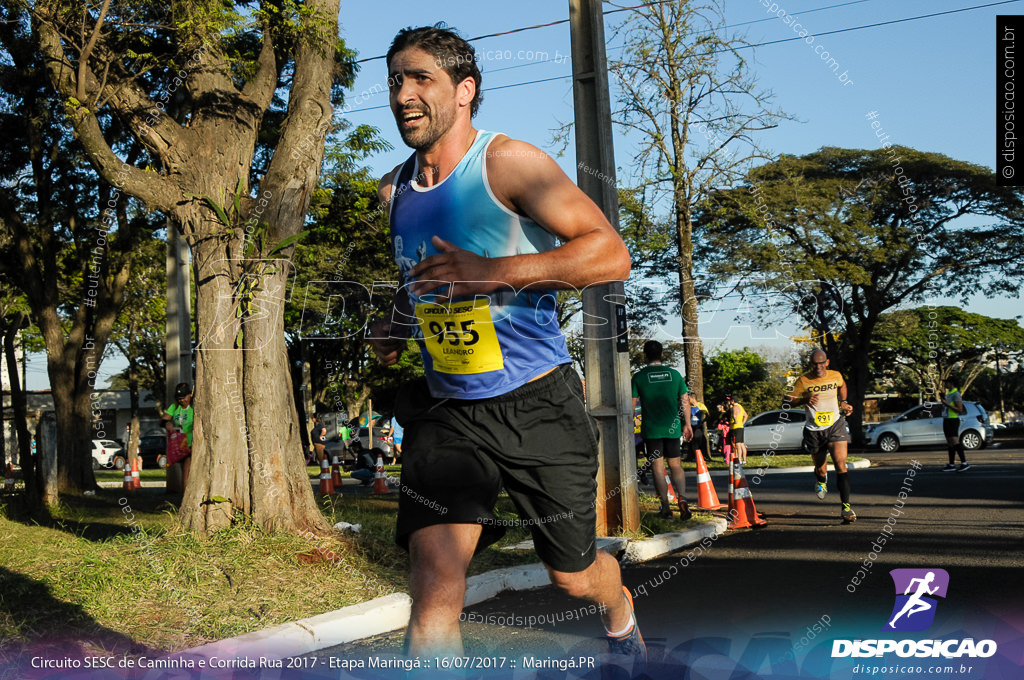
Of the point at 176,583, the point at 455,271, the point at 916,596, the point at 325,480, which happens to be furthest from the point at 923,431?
the point at 455,271

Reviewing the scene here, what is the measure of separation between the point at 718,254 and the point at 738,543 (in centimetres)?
2121

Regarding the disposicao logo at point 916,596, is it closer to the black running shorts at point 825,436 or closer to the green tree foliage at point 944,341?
the black running shorts at point 825,436

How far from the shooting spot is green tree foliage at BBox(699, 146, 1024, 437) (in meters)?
28.9

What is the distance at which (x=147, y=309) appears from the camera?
32094 millimetres

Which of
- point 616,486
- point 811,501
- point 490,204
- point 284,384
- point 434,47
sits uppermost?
point 434,47

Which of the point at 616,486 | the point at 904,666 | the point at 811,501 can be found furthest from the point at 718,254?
the point at 904,666

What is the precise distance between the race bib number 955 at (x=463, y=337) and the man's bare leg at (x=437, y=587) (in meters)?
0.47

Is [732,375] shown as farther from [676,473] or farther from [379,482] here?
[676,473]

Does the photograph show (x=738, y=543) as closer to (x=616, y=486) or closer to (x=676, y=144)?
(x=616, y=486)

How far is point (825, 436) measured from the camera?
9266mm

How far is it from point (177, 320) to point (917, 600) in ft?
40.4

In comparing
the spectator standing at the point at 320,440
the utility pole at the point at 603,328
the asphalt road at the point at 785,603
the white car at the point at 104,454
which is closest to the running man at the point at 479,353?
the asphalt road at the point at 785,603

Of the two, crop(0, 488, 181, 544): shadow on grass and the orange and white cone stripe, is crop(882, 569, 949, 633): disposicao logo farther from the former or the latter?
the orange and white cone stripe

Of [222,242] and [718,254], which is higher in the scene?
[718,254]
